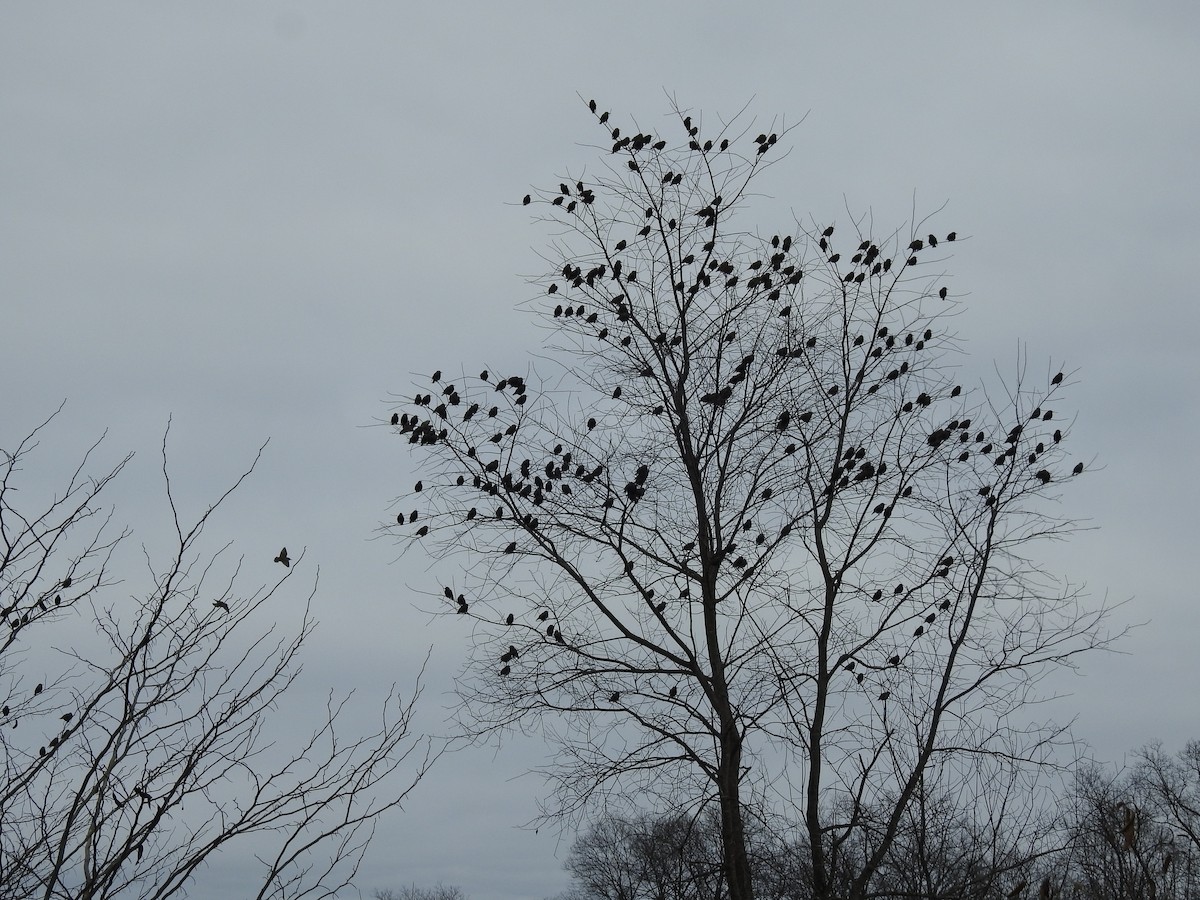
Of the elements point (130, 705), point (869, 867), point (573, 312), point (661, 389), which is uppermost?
point (573, 312)

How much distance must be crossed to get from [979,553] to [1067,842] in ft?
6.24

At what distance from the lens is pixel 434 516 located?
25.3 ft

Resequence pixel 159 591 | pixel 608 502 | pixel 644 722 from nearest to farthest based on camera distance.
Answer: pixel 159 591 → pixel 644 722 → pixel 608 502

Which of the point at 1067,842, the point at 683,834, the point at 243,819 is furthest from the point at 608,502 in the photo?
the point at 243,819

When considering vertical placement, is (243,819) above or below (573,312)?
below

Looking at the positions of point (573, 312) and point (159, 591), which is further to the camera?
point (573, 312)

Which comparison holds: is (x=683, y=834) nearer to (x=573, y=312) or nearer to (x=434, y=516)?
(x=434, y=516)

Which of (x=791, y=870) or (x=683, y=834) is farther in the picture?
(x=683, y=834)

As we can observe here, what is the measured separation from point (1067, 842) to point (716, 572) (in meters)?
2.76

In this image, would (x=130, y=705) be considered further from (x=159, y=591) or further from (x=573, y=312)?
(x=573, y=312)

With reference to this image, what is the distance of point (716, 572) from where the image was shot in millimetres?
7879

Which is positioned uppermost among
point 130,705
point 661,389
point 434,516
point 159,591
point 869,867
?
point 661,389

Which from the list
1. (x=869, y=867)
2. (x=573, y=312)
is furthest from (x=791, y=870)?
(x=573, y=312)

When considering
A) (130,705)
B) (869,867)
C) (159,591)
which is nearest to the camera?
(130,705)
